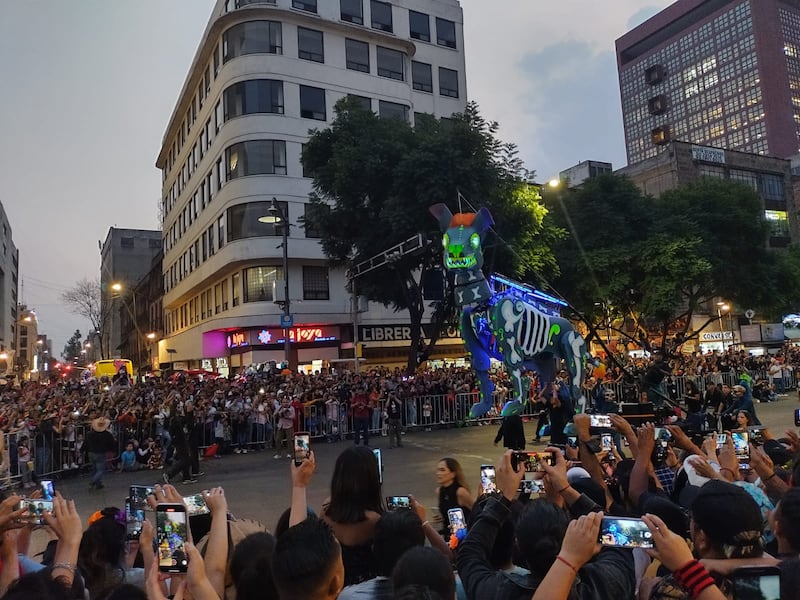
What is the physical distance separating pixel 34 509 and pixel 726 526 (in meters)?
3.27

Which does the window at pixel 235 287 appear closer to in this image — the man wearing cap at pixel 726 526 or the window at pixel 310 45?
the window at pixel 310 45

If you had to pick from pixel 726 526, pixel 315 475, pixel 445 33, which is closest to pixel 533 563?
pixel 726 526

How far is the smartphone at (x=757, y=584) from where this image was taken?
82.4 inches

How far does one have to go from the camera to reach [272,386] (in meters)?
20.6

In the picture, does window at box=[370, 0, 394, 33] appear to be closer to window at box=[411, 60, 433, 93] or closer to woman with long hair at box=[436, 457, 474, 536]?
window at box=[411, 60, 433, 93]

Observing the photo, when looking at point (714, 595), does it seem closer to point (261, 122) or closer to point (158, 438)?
point (158, 438)

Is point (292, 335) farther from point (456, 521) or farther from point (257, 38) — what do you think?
point (456, 521)

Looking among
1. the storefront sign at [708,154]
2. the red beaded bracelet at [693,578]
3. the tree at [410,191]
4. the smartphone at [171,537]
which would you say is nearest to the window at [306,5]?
the tree at [410,191]

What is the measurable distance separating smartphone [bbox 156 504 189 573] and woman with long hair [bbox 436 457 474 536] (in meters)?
2.65

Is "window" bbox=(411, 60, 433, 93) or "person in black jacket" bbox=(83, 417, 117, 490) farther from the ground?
"window" bbox=(411, 60, 433, 93)

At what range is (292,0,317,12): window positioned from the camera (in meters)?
34.2

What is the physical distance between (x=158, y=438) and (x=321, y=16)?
27291 millimetres

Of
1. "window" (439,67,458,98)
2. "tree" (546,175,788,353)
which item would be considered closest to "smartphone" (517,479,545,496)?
"tree" (546,175,788,353)

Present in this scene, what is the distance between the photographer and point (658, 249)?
96.1 feet
